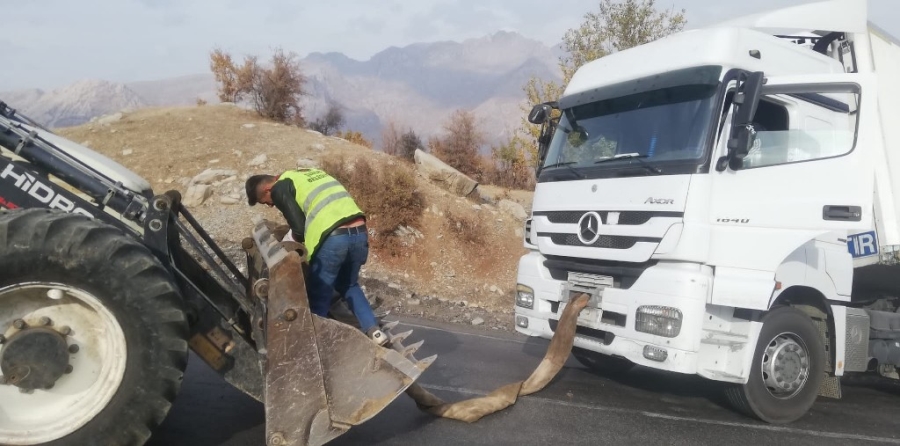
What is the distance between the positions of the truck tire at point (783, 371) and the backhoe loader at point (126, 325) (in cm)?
281

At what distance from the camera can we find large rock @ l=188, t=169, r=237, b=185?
15984mm

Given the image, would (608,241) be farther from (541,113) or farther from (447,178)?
(447,178)

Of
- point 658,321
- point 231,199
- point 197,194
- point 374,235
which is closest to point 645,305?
point 658,321

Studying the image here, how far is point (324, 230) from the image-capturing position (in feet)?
15.4

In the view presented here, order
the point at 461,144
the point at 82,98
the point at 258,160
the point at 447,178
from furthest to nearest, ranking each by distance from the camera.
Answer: the point at 82,98, the point at 461,144, the point at 447,178, the point at 258,160

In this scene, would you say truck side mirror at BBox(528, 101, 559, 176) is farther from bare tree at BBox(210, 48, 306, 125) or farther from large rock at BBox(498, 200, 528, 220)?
bare tree at BBox(210, 48, 306, 125)

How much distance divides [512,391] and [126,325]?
10.2 ft

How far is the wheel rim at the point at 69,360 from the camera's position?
3.37 meters

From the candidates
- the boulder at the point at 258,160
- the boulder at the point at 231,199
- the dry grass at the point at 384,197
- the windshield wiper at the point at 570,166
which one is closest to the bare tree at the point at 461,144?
the boulder at the point at 258,160

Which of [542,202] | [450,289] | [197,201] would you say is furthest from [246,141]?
[542,202]

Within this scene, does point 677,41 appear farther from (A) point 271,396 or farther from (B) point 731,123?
(A) point 271,396

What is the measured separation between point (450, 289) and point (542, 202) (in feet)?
24.8

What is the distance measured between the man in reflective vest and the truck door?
2661 millimetres

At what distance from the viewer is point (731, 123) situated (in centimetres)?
520
